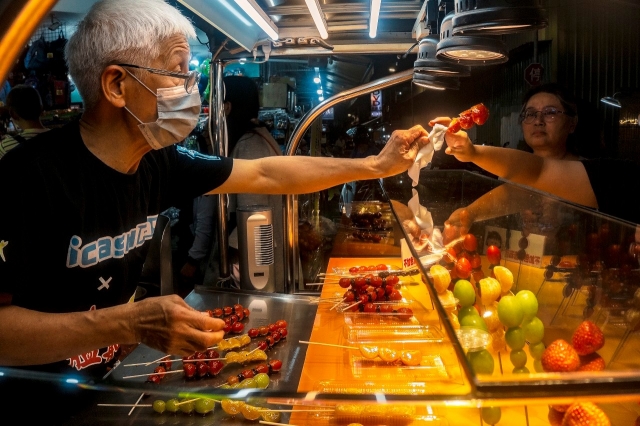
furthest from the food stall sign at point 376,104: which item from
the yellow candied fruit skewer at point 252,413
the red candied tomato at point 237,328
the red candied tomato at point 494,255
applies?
the yellow candied fruit skewer at point 252,413

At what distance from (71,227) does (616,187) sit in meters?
2.62

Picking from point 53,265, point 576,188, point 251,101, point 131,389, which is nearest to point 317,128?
point 251,101

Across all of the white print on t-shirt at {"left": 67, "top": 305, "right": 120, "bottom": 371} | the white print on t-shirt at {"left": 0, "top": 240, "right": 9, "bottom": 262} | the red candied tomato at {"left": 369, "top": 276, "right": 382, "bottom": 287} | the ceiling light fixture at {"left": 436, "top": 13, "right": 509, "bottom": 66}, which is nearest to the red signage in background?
the red candied tomato at {"left": 369, "top": 276, "right": 382, "bottom": 287}

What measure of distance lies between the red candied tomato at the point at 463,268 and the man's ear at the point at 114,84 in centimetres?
152

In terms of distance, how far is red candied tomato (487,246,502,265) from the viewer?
2.17 metres

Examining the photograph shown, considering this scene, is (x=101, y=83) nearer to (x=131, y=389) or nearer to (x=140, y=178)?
(x=140, y=178)

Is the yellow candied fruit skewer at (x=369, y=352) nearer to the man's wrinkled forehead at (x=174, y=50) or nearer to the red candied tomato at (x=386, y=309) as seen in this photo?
the red candied tomato at (x=386, y=309)

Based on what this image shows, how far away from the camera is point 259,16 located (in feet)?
9.19

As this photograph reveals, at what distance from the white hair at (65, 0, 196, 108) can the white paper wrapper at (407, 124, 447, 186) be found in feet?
4.40

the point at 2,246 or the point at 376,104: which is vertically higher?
the point at 376,104

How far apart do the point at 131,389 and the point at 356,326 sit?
171cm

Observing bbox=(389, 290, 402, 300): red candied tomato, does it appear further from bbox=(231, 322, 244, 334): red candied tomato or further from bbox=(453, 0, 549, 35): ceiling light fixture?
bbox=(453, 0, 549, 35): ceiling light fixture

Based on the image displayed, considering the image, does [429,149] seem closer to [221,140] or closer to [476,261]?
[476,261]

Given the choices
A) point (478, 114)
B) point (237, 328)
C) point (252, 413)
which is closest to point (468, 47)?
point (478, 114)
